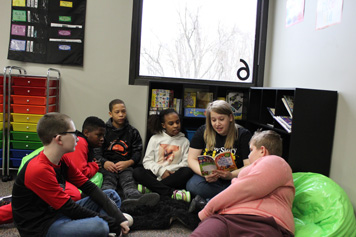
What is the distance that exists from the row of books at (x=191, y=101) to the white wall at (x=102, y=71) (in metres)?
0.27

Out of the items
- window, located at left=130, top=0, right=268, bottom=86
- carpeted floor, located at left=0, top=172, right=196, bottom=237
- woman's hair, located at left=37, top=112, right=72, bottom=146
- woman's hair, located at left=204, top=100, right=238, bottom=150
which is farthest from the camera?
window, located at left=130, top=0, right=268, bottom=86

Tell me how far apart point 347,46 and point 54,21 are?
2871 mm

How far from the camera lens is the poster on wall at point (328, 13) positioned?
2.53 metres

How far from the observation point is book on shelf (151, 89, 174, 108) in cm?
361

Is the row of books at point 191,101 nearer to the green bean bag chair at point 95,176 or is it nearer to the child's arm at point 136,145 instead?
the child's arm at point 136,145

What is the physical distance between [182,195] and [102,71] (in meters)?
1.75

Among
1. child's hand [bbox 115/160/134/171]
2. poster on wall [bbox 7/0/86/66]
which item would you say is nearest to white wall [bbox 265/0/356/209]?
child's hand [bbox 115/160/134/171]

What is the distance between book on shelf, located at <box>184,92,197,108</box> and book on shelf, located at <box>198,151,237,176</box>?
1.09 metres

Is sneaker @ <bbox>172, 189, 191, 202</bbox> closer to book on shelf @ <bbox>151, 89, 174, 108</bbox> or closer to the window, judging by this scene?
book on shelf @ <bbox>151, 89, 174, 108</bbox>

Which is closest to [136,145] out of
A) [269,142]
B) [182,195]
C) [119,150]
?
[119,150]

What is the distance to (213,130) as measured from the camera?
2.88 meters

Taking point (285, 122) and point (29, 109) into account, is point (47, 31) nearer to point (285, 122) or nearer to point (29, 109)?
point (29, 109)

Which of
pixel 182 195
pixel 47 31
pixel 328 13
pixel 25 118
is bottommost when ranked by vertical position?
pixel 182 195

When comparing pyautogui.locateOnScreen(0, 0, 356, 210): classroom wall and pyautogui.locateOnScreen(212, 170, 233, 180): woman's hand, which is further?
pyautogui.locateOnScreen(0, 0, 356, 210): classroom wall
